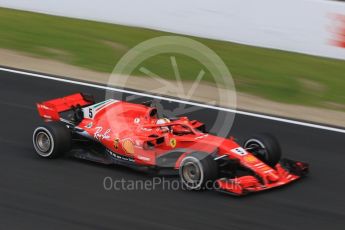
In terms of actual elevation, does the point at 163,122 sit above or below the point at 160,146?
above

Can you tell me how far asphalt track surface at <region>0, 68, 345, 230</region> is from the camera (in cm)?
758

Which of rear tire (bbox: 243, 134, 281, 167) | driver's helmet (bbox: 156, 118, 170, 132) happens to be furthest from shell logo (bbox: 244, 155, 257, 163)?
driver's helmet (bbox: 156, 118, 170, 132)

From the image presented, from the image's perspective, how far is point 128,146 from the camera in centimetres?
882

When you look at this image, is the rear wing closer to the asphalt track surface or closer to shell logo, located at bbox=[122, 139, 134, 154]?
the asphalt track surface

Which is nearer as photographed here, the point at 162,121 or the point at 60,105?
the point at 162,121

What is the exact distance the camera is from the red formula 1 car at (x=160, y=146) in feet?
27.1

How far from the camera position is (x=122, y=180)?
8.72m

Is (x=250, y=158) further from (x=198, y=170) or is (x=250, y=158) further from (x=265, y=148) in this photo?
(x=198, y=170)

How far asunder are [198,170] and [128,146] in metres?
1.08

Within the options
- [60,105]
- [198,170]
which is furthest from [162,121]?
[60,105]

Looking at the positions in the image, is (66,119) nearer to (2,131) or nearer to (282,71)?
(2,131)

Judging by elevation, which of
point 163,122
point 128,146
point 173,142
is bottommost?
point 128,146

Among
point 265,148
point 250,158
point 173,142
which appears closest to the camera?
point 250,158

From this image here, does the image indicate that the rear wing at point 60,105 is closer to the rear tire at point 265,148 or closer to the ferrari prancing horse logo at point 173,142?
the ferrari prancing horse logo at point 173,142
